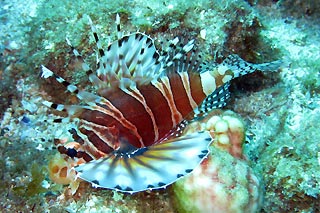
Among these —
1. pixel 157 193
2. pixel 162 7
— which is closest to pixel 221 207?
pixel 157 193

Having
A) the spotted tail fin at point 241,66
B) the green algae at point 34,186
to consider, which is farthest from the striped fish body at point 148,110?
the green algae at point 34,186

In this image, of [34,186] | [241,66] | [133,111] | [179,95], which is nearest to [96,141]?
[133,111]

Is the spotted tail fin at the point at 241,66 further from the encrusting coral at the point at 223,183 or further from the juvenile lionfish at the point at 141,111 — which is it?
the encrusting coral at the point at 223,183

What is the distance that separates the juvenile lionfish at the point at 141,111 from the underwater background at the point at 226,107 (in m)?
0.30

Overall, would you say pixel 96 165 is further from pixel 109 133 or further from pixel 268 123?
pixel 268 123

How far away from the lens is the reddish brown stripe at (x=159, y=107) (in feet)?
10.9

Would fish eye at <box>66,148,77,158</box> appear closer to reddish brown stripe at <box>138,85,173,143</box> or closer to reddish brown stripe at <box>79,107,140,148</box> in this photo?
reddish brown stripe at <box>79,107,140,148</box>

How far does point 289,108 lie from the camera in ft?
13.9

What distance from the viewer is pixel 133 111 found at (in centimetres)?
318

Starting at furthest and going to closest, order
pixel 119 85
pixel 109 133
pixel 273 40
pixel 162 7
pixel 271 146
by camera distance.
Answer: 1. pixel 273 40
2. pixel 162 7
3. pixel 271 146
4. pixel 119 85
5. pixel 109 133

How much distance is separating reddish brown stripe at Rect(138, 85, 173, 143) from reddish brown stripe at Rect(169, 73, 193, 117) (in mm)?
152

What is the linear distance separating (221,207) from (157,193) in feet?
2.27

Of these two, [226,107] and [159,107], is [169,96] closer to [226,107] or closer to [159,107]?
[159,107]

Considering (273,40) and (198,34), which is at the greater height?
(273,40)
